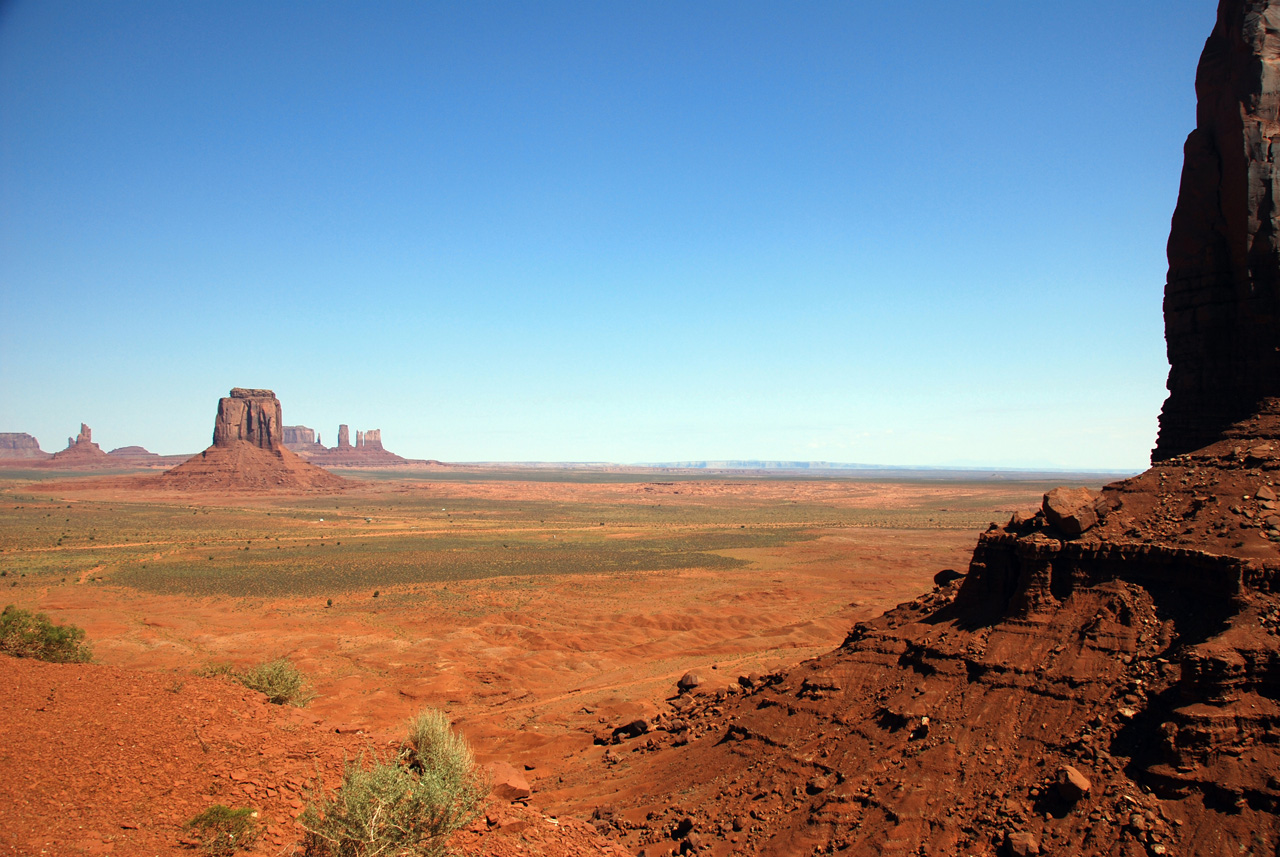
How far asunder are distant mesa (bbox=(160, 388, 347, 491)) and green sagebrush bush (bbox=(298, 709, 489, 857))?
119576mm

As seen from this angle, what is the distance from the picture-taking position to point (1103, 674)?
29.3 ft

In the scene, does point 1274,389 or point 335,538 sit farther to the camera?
point 335,538

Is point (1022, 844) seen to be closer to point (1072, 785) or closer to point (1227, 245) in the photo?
point (1072, 785)

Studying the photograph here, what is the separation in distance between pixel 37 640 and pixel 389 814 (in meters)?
9.53

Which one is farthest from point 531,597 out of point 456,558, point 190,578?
point 190,578

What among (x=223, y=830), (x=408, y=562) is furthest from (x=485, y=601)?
(x=223, y=830)

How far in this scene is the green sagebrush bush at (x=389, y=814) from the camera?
20.9 feet

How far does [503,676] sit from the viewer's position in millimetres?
20953

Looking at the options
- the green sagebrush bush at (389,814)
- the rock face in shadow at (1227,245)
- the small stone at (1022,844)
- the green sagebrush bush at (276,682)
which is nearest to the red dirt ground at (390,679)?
the green sagebrush bush at (389,814)

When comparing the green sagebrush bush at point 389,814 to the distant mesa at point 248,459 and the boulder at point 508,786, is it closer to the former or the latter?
the boulder at point 508,786

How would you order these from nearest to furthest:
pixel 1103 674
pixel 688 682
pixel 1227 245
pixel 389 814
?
1. pixel 389 814
2. pixel 1103 674
3. pixel 1227 245
4. pixel 688 682

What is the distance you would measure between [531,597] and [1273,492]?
2843 cm

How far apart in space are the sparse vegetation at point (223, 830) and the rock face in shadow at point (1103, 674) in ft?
17.0

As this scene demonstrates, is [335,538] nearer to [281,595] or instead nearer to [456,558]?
[456,558]
